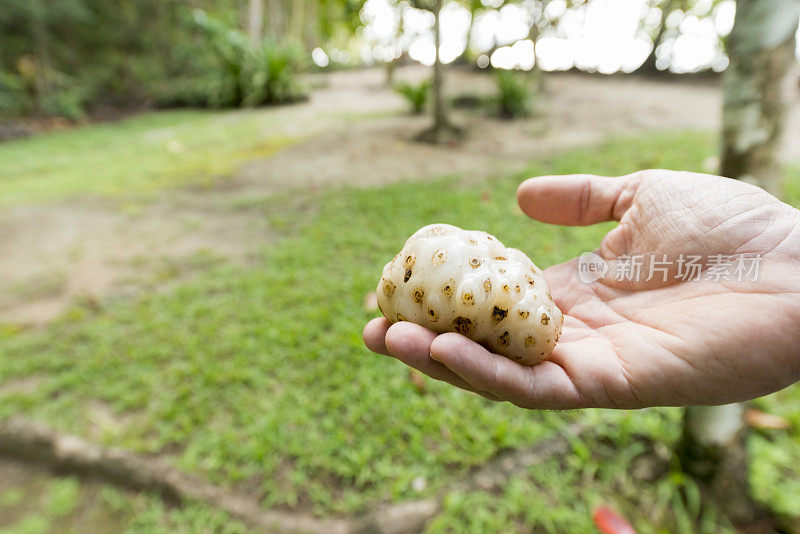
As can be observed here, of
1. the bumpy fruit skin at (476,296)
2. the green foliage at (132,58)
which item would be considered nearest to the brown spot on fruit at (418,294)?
the bumpy fruit skin at (476,296)

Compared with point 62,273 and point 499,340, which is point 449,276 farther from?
point 62,273

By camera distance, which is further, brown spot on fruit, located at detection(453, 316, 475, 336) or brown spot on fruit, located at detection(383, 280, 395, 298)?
brown spot on fruit, located at detection(383, 280, 395, 298)

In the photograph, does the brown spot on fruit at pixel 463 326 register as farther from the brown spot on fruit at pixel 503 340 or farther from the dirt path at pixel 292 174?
the dirt path at pixel 292 174

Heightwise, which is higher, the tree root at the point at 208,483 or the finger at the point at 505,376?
the finger at the point at 505,376

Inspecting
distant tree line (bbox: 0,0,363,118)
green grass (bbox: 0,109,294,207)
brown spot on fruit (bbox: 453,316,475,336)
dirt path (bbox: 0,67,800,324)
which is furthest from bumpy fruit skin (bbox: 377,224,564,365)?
distant tree line (bbox: 0,0,363,118)

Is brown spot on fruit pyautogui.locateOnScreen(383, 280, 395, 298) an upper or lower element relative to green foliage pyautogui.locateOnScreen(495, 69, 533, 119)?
lower

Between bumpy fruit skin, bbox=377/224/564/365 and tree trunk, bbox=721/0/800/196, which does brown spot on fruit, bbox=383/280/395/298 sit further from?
tree trunk, bbox=721/0/800/196

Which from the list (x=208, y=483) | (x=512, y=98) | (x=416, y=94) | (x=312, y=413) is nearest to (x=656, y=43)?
(x=512, y=98)
